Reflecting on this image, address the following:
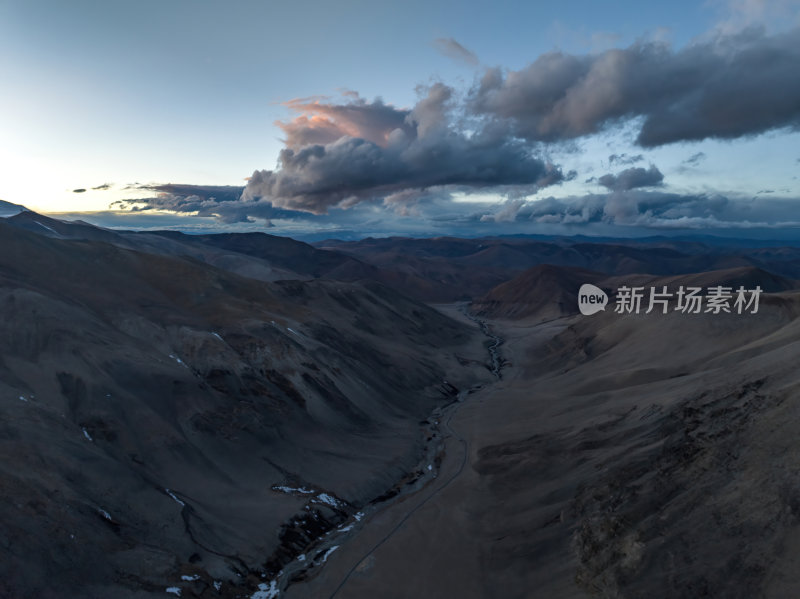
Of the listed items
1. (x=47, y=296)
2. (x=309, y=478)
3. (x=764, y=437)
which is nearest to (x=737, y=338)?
(x=764, y=437)

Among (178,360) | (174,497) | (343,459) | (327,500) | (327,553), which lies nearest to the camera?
(327,553)

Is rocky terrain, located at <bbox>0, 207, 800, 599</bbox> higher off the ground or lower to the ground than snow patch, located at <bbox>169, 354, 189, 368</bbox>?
lower

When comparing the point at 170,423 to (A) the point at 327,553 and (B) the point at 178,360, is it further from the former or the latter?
(A) the point at 327,553

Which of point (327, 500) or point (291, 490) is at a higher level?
point (291, 490)

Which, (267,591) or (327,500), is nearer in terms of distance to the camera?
(267,591)

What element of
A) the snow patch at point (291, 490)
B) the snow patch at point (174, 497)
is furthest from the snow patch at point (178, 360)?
the snow patch at point (174, 497)

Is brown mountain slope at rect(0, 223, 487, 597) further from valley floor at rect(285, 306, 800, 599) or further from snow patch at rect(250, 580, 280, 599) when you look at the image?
valley floor at rect(285, 306, 800, 599)

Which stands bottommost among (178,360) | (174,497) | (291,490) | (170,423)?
(291,490)

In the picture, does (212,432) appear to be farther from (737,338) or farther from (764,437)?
(737,338)

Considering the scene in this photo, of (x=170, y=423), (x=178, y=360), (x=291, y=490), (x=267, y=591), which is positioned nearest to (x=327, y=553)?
(x=267, y=591)

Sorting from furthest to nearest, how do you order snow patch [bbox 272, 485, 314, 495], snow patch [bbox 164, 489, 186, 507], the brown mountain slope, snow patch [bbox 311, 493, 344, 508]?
snow patch [bbox 272, 485, 314, 495]
snow patch [bbox 311, 493, 344, 508]
snow patch [bbox 164, 489, 186, 507]
the brown mountain slope

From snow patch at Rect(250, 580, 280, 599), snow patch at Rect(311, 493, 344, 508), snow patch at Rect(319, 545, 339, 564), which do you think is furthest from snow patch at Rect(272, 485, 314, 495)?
snow patch at Rect(250, 580, 280, 599)
